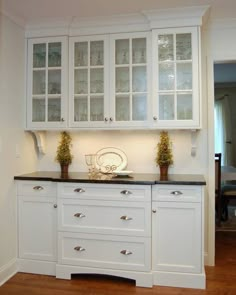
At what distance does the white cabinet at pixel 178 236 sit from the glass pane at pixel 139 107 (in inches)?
27.5

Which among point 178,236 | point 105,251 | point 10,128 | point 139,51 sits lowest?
point 105,251

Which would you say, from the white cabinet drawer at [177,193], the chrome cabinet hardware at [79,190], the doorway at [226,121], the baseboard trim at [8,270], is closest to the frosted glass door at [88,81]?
the chrome cabinet hardware at [79,190]

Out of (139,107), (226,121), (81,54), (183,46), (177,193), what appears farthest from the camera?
(226,121)

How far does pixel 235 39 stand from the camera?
3035mm

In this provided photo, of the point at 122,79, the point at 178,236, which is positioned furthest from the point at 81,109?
the point at 178,236

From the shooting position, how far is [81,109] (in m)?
3.06

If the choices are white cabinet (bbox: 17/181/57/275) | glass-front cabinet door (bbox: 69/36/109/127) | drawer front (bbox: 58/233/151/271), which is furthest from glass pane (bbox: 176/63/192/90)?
white cabinet (bbox: 17/181/57/275)

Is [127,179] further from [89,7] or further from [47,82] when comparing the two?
[89,7]

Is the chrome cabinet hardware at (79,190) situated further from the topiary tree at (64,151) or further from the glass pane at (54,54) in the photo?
the glass pane at (54,54)

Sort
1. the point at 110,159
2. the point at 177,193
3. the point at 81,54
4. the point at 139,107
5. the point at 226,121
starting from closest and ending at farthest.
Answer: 1. the point at 177,193
2. the point at 139,107
3. the point at 81,54
4. the point at 110,159
5. the point at 226,121

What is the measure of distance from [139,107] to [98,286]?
5.49 feet

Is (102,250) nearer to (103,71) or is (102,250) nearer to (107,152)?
(107,152)

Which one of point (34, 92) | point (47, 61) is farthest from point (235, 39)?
→ point (34, 92)

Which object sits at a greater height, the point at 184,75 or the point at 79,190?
the point at 184,75
